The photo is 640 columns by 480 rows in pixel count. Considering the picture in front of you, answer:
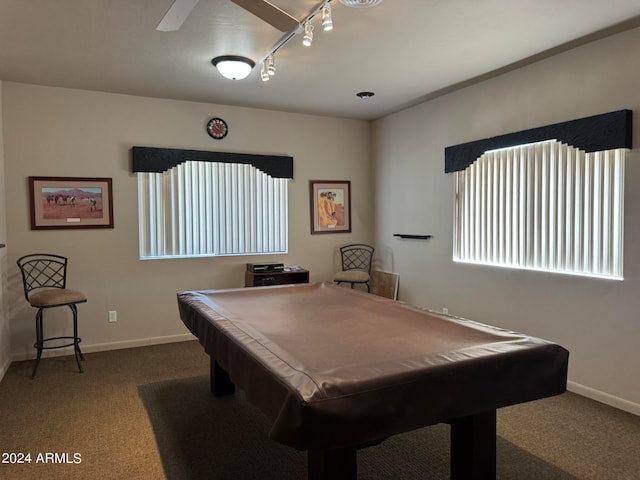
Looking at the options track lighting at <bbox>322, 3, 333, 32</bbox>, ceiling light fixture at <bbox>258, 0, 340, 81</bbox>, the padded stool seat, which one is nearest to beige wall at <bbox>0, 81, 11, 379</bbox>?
the padded stool seat

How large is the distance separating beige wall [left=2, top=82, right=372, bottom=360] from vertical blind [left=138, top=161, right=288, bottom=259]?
4.7 inches

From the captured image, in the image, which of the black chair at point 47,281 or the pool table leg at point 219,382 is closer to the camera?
the pool table leg at point 219,382

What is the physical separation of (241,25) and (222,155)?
7.21 feet

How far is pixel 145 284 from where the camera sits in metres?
4.76

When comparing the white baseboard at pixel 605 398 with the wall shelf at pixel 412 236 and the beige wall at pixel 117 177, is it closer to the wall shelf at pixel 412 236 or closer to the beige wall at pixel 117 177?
the wall shelf at pixel 412 236

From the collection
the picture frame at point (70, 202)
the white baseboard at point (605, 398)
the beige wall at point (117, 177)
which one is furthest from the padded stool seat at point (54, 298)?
the white baseboard at point (605, 398)

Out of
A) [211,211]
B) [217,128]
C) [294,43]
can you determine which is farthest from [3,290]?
[294,43]

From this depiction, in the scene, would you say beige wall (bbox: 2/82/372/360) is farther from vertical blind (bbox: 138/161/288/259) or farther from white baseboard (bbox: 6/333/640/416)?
vertical blind (bbox: 138/161/288/259)

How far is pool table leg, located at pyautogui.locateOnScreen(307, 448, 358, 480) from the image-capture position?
5.31ft

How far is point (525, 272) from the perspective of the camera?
3842 millimetres

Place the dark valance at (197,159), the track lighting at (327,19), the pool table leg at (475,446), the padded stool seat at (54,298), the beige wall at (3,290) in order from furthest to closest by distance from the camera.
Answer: the dark valance at (197,159) < the beige wall at (3,290) < the padded stool seat at (54,298) < the track lighting at (327,19) < the pool table leg at (475,446)

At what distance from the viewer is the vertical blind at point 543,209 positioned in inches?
128

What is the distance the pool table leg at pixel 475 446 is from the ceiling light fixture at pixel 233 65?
9.55ft

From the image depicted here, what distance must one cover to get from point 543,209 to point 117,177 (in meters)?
4.00
